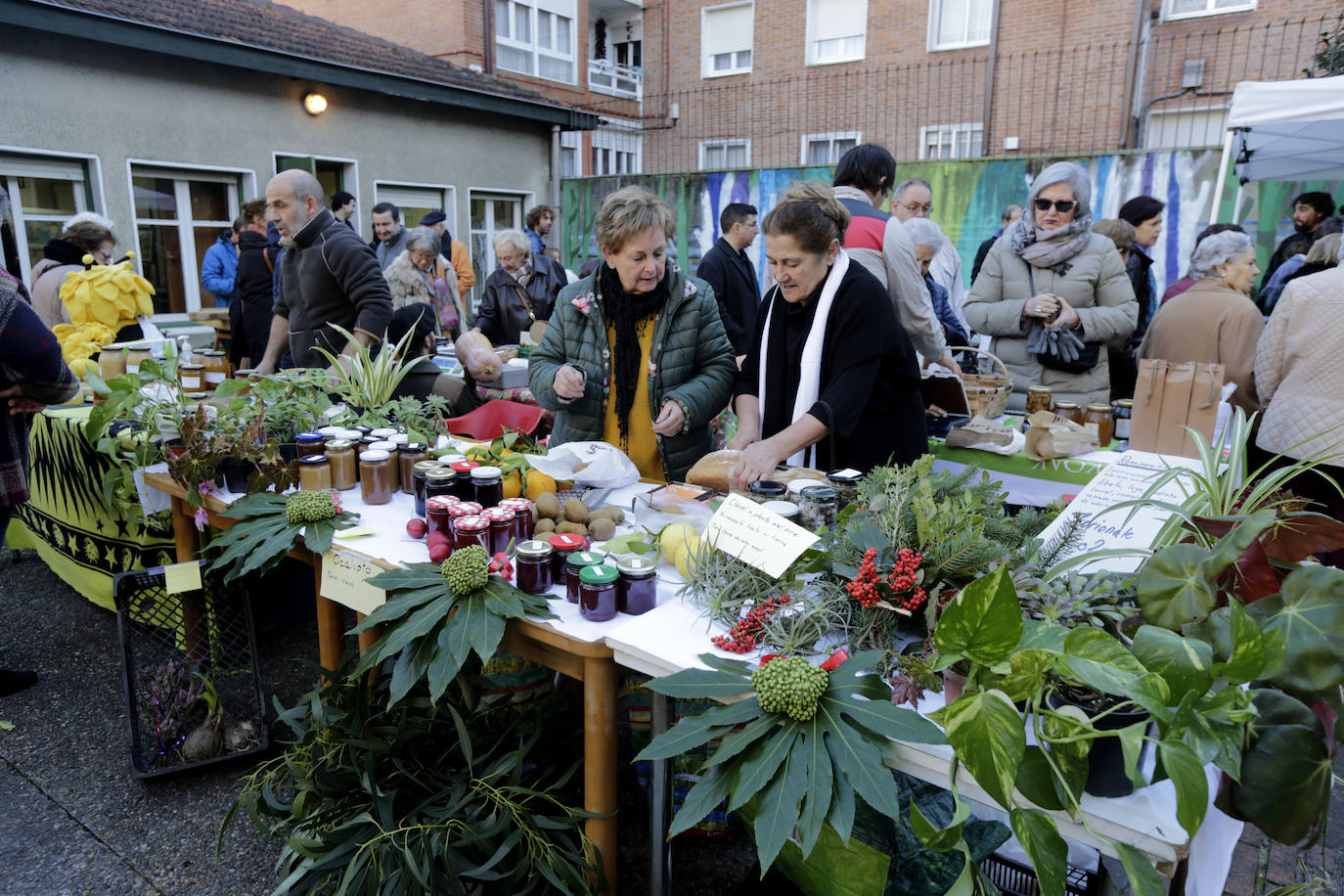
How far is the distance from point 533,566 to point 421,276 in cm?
460

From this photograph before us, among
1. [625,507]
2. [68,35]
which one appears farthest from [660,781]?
[68,35]

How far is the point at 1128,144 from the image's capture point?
11773mm

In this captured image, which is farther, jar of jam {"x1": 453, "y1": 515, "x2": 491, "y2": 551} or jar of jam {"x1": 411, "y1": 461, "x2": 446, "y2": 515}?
jar of jam {"x1": 411, "y1": 461, "x2": 446, "y2": 515}

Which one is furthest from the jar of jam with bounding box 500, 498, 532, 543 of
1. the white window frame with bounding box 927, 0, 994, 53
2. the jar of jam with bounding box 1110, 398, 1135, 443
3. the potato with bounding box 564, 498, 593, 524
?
the white window frame with bounding box 927, 0, 994, 53

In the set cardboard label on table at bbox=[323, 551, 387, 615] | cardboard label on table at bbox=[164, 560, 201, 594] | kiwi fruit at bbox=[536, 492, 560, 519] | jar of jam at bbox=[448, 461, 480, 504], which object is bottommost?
cardboard label on table at bbox=[164, 560, 201, 594]

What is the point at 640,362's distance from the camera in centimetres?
258

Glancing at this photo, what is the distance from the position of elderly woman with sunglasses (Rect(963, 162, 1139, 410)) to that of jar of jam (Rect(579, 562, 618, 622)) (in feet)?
7.63

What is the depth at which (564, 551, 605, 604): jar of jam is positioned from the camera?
1583 mm

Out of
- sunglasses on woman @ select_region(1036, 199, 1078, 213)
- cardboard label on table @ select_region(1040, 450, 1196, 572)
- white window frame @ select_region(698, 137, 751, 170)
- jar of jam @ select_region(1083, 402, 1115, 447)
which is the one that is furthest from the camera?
white window frame @ select_region(698, 137, 751, 170)

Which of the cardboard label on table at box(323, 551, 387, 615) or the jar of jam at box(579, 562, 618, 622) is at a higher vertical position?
the jar of jam at box(579, 562, 618, 622)

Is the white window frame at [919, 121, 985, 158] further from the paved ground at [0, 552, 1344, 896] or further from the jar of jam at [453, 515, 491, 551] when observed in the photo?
the jar of jam at [453, 515, 491, 551]

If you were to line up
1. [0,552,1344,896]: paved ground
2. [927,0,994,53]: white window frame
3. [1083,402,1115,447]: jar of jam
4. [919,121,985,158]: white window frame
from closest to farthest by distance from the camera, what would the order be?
1. [0,552,1344,896]: paved ground
2. [1083,402,1115,447]: jar of jam
3. [919,121,985,158]: white window frame
4. [927,0,994,53]: white window frame

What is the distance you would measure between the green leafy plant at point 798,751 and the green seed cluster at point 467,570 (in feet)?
1.54

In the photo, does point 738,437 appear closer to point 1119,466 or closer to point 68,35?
point 1119,466
